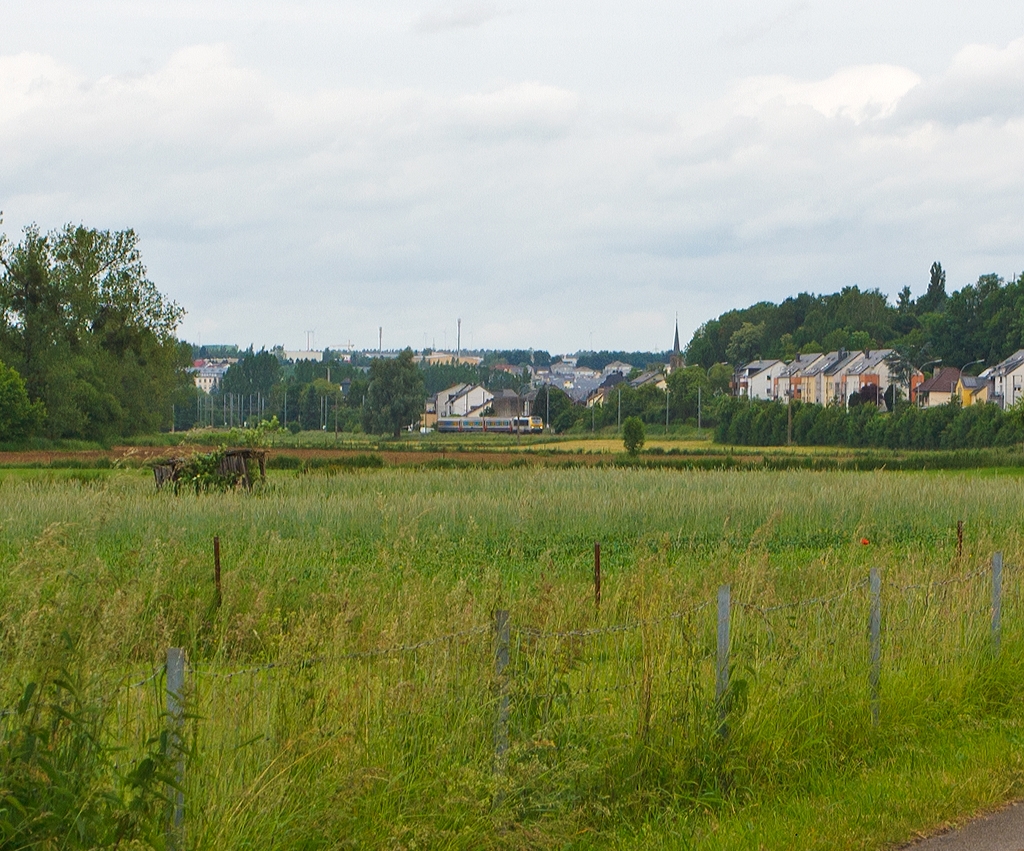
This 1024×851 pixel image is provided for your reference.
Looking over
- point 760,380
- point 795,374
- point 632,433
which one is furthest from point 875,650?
point 760,380

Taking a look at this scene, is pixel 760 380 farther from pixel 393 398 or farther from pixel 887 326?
pixel 393 398

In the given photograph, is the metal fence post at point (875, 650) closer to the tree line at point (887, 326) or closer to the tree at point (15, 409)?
the tree at point (15, 409)

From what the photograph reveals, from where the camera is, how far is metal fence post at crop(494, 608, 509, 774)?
5996 millimetres

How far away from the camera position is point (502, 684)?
6.16m

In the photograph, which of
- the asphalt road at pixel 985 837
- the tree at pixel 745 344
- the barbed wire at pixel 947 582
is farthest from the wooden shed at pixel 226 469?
the tree at pixel 745 344

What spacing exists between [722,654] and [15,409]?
210 feet

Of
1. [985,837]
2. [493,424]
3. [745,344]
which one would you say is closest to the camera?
[985,837]

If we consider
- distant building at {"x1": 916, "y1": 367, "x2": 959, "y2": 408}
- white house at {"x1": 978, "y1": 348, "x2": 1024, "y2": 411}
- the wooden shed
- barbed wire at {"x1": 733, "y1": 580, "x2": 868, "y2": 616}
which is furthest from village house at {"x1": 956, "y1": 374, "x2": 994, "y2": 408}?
barbed wire at {"x1": 733, "y1": 580, "x2": 868, "y2": 616}

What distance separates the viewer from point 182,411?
573 feet

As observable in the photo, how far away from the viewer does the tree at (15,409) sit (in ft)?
209

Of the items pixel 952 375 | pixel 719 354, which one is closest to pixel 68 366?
pixel 952 375

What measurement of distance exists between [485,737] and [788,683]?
2.50 meters

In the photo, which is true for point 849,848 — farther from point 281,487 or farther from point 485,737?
point 281,487

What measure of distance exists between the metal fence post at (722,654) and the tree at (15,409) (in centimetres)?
6348
